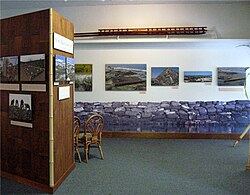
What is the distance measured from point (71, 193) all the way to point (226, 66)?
5.11 meters

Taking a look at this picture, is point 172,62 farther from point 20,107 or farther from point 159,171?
point 20,107

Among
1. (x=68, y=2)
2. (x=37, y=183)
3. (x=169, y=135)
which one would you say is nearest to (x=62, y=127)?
(x=37, y=183)

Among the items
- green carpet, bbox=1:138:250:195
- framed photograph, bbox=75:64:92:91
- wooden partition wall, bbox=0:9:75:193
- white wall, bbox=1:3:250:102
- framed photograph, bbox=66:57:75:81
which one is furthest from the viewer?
framed photograph, bbox=75:64:92:91

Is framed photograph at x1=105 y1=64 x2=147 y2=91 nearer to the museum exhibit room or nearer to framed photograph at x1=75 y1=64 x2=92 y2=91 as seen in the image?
the museum exhibit room

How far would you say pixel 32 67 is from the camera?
3299mm

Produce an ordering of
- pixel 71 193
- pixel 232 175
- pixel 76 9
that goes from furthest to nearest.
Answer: pixel 76 9, pixel 232 175, pixel 71 193

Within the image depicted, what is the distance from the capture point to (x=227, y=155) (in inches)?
188

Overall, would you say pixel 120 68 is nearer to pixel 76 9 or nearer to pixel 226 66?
pixel 76 9

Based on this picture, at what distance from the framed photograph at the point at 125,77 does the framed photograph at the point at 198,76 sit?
1.16m

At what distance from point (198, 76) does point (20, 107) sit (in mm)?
4602

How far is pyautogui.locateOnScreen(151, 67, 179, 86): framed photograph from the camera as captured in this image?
6223mm

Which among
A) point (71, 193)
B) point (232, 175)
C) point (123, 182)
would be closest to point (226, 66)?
point (232, 175)

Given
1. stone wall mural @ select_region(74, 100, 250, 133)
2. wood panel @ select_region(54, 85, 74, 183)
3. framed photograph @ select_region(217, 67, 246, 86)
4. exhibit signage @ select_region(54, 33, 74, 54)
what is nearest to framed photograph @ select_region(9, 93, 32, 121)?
wood panel @ select_region(54, 85, 74, 183)

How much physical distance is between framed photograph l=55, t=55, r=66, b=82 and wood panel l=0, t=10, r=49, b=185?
0.14 meters
